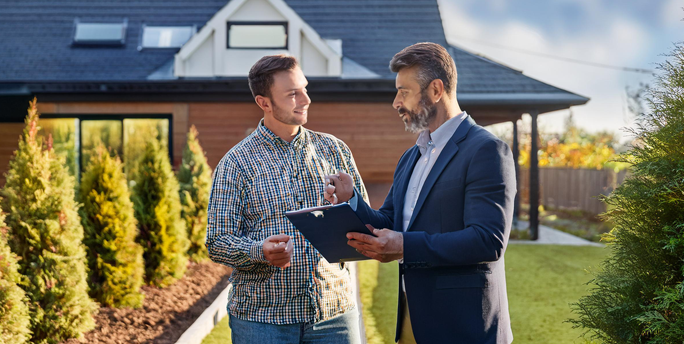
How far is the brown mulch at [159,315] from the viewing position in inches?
179

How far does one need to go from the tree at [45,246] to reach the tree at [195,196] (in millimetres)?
3541

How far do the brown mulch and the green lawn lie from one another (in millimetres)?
359

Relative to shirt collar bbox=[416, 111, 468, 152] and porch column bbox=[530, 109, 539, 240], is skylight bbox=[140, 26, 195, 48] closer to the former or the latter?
porch column bbox=[530, 109, 539, 240]

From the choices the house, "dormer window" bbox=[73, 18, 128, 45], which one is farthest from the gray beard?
"dormer window" bbox=[73, 18, 128, 45]

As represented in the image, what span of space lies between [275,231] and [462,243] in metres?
0.82

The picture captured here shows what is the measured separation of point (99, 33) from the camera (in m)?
13.2

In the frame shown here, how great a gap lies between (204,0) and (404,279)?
13.4 metres

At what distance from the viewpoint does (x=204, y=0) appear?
14.1m

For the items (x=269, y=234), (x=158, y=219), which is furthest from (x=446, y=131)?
(x=158, y=219)

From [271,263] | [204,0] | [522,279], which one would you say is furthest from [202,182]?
[204,0]

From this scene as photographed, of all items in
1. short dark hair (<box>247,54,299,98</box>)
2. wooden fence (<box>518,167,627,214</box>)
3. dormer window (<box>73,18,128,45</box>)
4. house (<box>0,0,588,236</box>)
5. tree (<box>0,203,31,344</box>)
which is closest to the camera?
short dark hair (<box>247,54,299,98</box>)

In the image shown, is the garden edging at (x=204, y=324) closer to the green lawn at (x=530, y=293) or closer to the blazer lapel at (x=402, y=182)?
the green lawn at (x=530, y=293)

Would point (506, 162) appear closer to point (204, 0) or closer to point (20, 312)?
point (20, 312)

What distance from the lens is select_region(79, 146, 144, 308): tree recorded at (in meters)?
5.21
